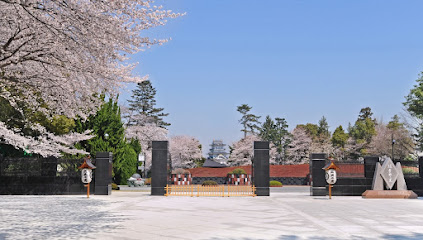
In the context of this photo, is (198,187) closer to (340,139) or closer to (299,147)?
(299,147)

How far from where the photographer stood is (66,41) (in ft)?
32.3

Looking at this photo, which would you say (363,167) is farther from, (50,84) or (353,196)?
(50,84)

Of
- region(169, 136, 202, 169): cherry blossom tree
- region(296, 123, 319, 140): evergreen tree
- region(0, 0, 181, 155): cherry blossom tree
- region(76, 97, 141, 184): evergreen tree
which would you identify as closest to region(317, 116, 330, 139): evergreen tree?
region(296, 123, 319, 140): evergreen tree

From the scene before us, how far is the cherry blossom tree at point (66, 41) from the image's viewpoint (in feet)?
30.0

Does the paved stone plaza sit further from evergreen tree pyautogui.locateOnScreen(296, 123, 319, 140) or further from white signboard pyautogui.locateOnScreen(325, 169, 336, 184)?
evergreen tree pyautogui.locateOnScreen(296, 123, 319, 140)

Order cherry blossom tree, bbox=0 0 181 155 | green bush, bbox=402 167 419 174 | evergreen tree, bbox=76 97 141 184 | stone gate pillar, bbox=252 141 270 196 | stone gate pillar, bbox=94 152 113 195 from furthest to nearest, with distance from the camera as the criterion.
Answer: evergreen tree, bbox=76 97 141 184, green bush, bbox=402 167 419 174, stone gate pillar, bbox=94 152 113 195, stone gate pillar, bbox=252 141 270 196, cherry blossom tree, bbox=0 0 181 155

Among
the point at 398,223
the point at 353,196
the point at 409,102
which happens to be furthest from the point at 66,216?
the point at 409,102

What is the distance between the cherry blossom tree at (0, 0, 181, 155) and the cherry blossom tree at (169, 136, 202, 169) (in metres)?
64.0

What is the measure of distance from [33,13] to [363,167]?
73.0 feet

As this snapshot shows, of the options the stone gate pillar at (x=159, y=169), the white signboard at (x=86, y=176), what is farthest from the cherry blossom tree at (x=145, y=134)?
the white signboard at (x=86, y=176)

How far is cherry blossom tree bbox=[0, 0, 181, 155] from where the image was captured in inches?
360

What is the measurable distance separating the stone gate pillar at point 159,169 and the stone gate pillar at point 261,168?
5.81m

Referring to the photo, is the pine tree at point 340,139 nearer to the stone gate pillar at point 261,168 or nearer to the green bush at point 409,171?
the green bush at point 409,171

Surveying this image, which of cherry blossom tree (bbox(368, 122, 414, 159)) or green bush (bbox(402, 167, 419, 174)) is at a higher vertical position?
cherry blossom tree (bbox(368, 122, 414, 159))
